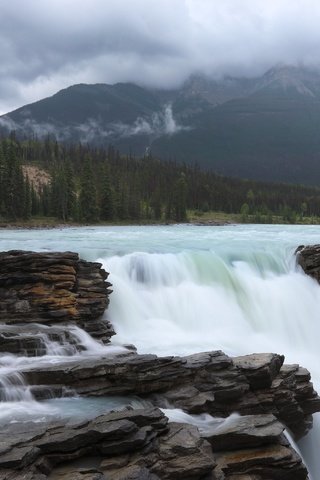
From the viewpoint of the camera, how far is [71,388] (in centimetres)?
1532

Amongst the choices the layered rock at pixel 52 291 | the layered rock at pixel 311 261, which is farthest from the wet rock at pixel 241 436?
the layered rock at pixel 311 261

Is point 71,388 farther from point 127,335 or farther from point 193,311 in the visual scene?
point 193,311

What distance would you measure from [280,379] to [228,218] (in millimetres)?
151326

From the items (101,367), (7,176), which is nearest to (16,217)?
(7,176)

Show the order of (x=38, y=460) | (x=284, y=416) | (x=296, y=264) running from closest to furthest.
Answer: (x=38, y=460) → (x=284, y=416) → (x=296, y=264)

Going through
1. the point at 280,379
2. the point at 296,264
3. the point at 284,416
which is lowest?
the point at 284,416

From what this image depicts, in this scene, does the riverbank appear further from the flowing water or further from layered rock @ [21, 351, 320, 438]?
layered rock @ [21, 351, 320, 438]

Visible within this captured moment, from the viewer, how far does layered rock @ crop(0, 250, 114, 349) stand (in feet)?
71.4

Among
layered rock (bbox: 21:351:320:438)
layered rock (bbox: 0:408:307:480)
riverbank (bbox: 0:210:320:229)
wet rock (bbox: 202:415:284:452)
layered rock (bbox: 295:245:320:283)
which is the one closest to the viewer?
layered rock (bbox: 0:408:307:480)

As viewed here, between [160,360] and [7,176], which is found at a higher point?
[7,176]

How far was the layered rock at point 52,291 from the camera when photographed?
71.4 feet

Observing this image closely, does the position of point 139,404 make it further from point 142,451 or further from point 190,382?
point 142,451

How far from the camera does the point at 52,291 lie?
900 inches

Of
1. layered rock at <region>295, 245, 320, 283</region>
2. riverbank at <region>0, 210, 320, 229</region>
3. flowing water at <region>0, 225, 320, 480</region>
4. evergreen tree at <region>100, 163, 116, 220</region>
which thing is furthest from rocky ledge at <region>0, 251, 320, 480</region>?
evergreen tree at <region>100, 163, 116, 220</region>
